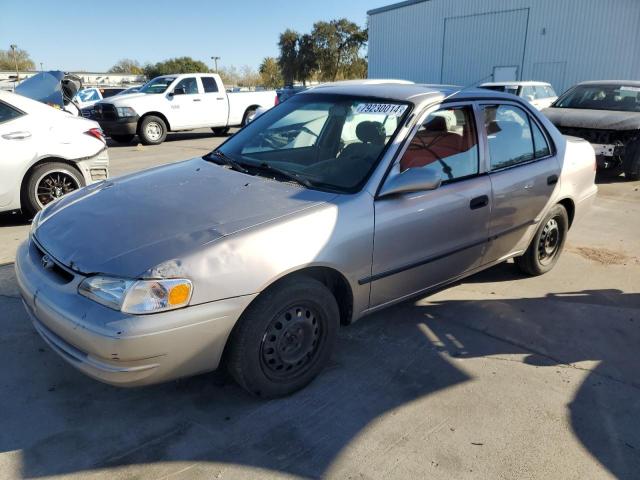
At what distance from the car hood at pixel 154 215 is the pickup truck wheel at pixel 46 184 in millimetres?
2787

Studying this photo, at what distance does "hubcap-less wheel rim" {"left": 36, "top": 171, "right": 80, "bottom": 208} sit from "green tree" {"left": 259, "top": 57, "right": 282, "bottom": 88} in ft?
207

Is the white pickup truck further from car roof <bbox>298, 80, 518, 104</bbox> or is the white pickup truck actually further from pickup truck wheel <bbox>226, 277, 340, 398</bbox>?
pickup truck wheel <bbox>226, 277, 340, 398</bbox>

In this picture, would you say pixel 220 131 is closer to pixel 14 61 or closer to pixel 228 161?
pixel 228 161

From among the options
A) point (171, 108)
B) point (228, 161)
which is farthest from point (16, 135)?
point (171, 108)

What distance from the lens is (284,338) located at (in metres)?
2.72

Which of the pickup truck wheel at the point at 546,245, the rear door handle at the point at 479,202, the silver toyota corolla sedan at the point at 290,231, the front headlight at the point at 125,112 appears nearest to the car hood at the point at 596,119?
the pickup truck wheel at the point at 546,245

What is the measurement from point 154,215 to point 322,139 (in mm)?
1451

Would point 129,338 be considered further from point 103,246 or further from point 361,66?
point 361,66

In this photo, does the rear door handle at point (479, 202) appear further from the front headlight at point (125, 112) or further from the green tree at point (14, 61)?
the green tree at point (14, 61)

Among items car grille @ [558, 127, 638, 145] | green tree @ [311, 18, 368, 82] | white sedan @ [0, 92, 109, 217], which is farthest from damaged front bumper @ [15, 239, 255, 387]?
green tree @ [311, 18, 368, 82]

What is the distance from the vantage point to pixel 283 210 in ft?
Answer: 8.96

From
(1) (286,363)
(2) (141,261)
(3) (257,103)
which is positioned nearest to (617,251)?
(1) (286,363)

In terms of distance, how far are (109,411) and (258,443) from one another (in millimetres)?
834

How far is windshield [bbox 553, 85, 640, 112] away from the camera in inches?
362
